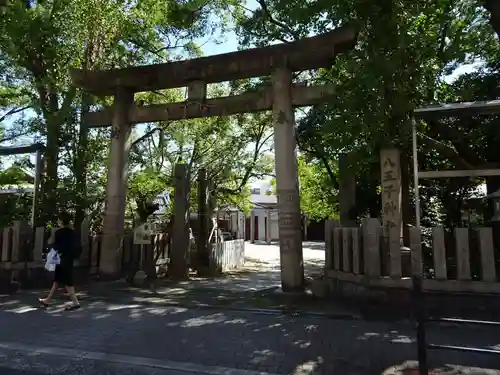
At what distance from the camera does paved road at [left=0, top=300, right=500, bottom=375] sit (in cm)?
Answer: 464

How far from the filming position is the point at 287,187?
345 inches

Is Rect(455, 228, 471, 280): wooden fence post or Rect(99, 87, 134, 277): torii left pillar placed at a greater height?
Rect(99, 87, 134, 277): torii left pillar

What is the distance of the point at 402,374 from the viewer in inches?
171

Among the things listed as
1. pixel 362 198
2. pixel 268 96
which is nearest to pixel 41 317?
pixel 268 96

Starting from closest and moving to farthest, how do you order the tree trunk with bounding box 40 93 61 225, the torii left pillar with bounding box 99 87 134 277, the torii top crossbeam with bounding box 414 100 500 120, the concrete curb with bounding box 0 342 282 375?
the concrete curb with bounding box 0 342 282 375 < the torii top crossbeam with bounding box 414 100 500 120 < the torii left pillar with bounding box 99 87 134 277 < the tree trunk with bounding box 40 93 61 225

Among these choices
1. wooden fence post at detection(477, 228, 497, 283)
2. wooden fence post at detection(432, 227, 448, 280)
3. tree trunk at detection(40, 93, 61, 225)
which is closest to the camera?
wooden fence post at detection(477, 228, 497, 283)

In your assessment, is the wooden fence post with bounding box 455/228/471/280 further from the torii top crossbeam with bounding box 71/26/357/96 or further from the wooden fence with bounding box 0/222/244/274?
the wooden fence with bounding box 0/222/244/274

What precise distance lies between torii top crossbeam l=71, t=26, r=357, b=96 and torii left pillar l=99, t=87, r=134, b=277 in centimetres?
49

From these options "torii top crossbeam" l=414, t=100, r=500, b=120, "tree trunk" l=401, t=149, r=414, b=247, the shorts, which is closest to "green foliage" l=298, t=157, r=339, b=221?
"tree trunk" l=401, t=149, r=414, b=247

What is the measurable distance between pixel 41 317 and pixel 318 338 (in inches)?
180

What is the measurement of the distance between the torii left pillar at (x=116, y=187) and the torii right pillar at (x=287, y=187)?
413 cm

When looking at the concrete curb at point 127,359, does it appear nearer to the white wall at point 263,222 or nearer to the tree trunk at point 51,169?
the tree trunk at point 51,169

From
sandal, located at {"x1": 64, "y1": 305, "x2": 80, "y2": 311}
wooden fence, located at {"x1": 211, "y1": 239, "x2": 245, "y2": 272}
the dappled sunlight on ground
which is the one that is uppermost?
wooden fence, located at {"x1": 211, "y1": 239, "x2": 245, "y2": 272}

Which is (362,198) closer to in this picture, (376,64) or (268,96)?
(268,96)
